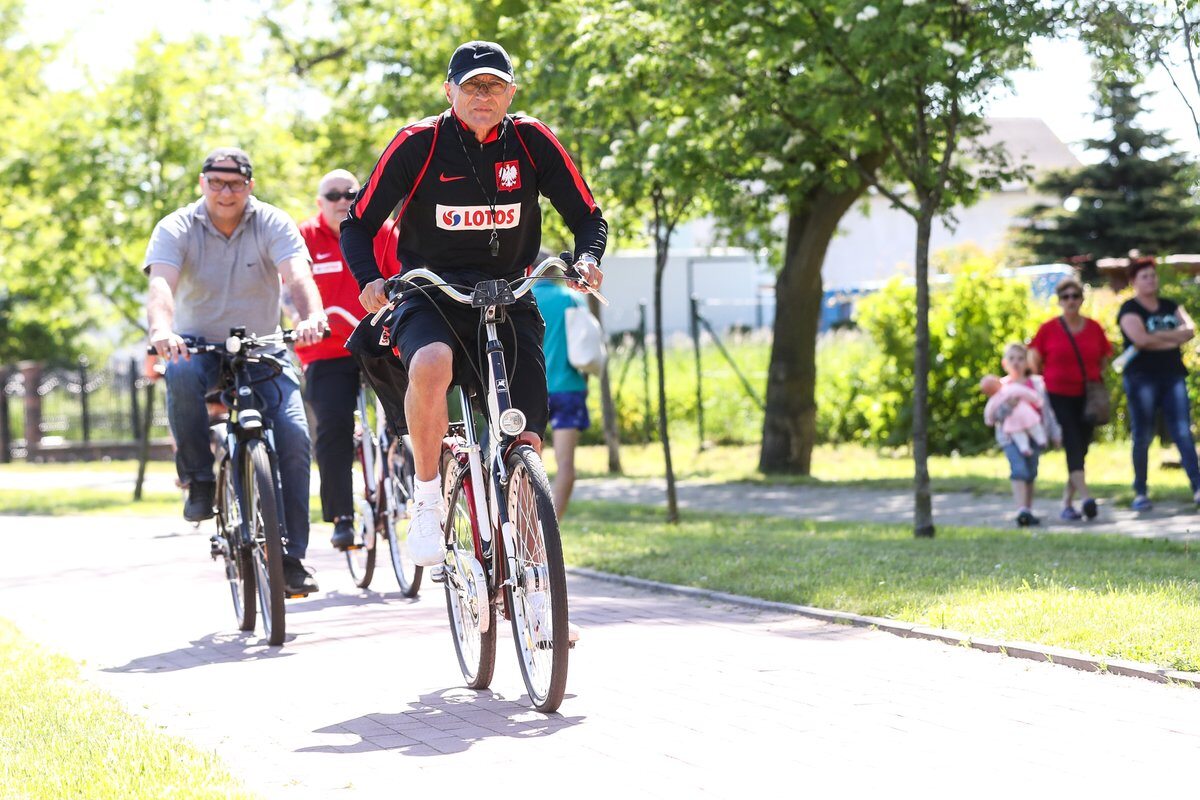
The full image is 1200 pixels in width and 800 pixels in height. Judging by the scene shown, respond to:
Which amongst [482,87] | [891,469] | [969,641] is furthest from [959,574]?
[891,469]

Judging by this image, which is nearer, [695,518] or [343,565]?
[343,565]

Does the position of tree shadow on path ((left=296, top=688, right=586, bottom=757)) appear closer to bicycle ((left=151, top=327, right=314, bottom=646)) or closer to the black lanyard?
bicycle ((left=151, top=327, right=314, bottom=646))

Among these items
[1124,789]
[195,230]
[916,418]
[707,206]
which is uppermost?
[707,206]

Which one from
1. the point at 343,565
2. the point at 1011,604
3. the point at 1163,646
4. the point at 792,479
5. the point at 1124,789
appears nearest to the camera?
the point at 1124,789

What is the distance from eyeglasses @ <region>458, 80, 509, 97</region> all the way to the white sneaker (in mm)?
1482

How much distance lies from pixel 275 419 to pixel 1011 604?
337cm

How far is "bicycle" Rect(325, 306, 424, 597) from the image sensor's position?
900 centimetres

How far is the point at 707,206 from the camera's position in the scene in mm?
16516

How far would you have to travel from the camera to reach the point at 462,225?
5984 millimetres

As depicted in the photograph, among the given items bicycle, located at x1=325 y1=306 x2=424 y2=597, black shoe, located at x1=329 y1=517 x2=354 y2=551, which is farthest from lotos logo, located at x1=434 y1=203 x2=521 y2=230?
black shoe, located at x1=329 y1=517 x2=354 y2=551

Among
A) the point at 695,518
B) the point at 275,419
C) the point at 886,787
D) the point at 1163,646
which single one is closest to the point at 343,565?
the point at 275,419

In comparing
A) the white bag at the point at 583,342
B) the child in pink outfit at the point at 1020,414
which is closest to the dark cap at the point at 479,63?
the white bag at the point at 583,342

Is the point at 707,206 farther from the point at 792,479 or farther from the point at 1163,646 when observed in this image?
the point at 1163,646

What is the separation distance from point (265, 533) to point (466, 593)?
4.90ft
